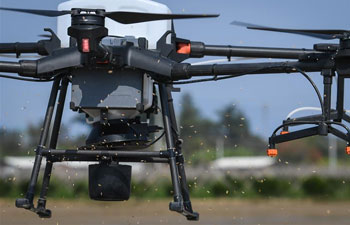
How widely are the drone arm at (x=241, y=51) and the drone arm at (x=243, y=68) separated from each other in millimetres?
830

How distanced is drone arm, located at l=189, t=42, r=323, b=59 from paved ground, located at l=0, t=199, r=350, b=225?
195 inches

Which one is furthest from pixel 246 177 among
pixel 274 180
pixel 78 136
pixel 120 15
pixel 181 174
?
pixel 120 15

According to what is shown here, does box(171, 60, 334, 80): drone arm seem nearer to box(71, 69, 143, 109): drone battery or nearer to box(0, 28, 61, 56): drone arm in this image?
box(71, 69, 143, 109): drone battery

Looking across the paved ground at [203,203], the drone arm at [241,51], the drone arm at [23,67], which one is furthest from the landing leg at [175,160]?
the paved ground at [203,203]

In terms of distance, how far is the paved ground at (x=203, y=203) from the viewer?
1436 centimetres

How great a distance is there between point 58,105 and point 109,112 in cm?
61

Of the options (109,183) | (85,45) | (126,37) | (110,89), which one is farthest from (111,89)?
(109,183)

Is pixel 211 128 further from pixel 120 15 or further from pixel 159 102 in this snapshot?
pixel 120 15

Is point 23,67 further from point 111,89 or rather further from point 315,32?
point 315,32

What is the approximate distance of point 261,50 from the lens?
9.20 m

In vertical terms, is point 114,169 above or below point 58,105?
below

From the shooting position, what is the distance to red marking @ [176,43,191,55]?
8797 mm

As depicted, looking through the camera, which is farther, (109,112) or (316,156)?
(316,156)

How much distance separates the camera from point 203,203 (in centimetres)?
1587
